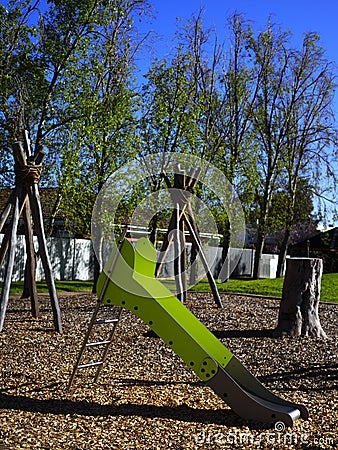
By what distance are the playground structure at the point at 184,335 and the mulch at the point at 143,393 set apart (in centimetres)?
13

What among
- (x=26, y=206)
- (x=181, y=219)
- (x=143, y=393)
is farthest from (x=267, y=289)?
(x=143, y=393)

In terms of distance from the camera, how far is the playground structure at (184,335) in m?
4.49

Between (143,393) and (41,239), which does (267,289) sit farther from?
(143,393)

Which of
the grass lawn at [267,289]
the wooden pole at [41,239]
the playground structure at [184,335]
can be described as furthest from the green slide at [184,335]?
the grass lawn at [267,289]

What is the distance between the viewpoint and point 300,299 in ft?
26.5

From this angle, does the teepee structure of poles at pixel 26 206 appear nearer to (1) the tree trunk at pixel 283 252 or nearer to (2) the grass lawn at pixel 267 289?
(2) the grass lawn at pixel 267 289

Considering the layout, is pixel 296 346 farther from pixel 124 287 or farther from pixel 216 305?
pixel 216 305

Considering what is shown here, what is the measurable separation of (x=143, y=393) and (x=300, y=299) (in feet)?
11.7

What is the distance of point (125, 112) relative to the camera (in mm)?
12523

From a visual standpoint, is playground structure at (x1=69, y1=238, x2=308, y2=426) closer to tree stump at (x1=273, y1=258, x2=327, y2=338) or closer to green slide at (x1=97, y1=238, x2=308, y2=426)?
green slide at (x1=97, y1=238, x2=308, y2=426)

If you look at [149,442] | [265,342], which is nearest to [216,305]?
[265,342]

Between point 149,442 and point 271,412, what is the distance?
100cm

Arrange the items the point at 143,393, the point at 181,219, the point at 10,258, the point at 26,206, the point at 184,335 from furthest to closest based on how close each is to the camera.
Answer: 1. the point at 181,219
2. the point at 26,206
3. the point at 10,258
4. the point at 143,393
5. the point at 184,335

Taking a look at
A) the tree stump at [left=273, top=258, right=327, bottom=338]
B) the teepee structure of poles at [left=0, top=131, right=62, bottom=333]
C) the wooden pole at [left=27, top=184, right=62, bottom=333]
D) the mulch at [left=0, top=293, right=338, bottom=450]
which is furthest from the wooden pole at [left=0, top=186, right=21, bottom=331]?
the tree stump at [left=273, top=258, right=327, bottom=338]
